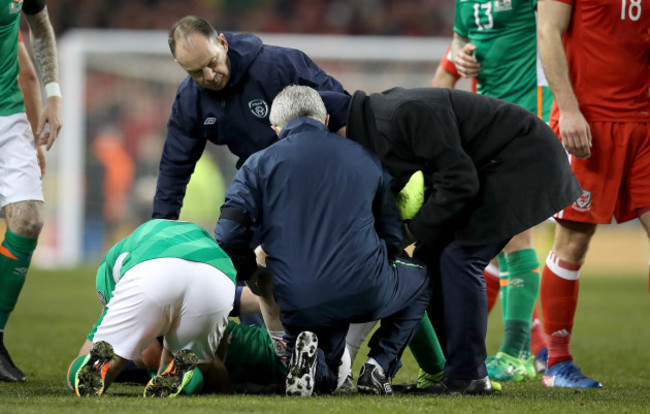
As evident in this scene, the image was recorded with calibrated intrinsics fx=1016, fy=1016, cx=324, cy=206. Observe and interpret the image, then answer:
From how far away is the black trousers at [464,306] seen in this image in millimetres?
4020

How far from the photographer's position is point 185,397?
3725 mm

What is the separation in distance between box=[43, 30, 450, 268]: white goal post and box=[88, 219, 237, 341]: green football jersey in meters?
10.3

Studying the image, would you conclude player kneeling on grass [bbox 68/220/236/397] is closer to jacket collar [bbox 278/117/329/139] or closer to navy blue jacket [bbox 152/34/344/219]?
jacket collar [bbox 278/117/329/139]

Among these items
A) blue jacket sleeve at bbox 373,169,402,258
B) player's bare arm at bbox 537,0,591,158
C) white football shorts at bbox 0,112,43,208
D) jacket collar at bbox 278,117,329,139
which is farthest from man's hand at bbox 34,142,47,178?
player's bare arm at bbox 537,0,591,158

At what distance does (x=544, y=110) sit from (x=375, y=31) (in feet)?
43.8

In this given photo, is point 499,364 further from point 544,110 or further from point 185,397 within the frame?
point 185,397

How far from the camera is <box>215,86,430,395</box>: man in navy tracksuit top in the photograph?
3791mm

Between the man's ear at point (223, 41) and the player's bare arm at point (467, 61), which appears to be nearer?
the man's ear at point (223, 41)

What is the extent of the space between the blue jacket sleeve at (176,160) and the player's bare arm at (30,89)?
66 centimetres

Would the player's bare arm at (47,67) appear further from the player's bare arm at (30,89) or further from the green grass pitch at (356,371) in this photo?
the green grass pitch at (356,371)

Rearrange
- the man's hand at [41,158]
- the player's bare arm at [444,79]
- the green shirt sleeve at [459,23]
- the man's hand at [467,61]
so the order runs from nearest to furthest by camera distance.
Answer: the man's hand at [41,158] → the man's hand at [467,61] → the green shirt sleeve at [459,23] → the player's bare arm at [444,79]

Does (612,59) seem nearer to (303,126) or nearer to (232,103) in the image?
(303,126)

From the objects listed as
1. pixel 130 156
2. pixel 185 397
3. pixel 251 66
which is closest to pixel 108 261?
pixel 185 397

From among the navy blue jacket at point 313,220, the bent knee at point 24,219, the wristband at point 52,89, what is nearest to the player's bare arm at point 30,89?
the wristband at point 52,89
